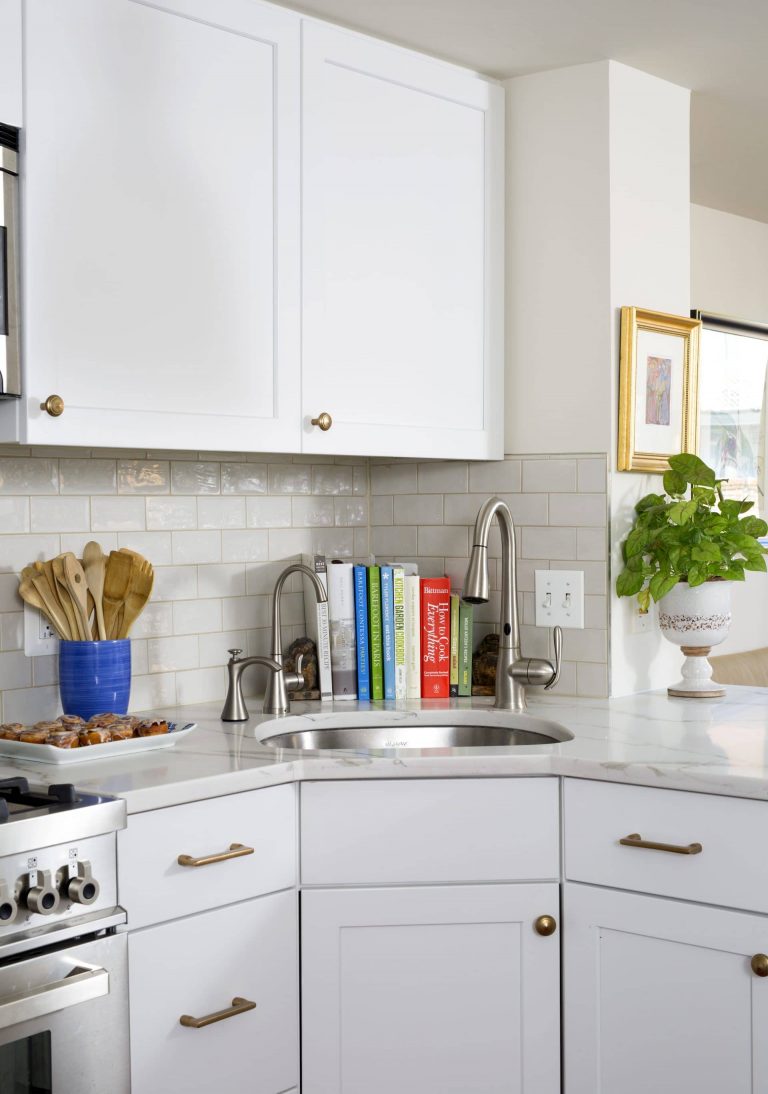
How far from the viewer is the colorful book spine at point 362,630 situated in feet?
8.65

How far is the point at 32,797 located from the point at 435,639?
1.13 meters

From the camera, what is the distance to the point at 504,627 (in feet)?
8.43

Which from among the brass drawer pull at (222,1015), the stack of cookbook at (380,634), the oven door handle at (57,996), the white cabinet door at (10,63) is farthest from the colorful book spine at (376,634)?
the white cabinet door at (10,63)

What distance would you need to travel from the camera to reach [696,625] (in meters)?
2.60

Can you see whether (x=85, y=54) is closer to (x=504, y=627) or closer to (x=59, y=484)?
(x=59, y=484)

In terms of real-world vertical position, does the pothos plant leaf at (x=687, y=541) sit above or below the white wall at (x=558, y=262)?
below

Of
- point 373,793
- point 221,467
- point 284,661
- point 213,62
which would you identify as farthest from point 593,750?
point 213,62

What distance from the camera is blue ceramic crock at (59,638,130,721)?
2.20 meters

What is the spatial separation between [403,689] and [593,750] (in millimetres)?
650

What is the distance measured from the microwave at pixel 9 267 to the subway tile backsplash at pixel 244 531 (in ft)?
1.13

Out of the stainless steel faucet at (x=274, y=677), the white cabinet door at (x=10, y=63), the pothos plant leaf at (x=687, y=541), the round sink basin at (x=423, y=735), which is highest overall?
the white cabinet door at (x=10, y=63)

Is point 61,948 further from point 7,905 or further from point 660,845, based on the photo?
point 660,845

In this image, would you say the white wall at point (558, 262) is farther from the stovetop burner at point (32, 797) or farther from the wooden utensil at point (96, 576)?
the stovetop burner at point (32, 797)

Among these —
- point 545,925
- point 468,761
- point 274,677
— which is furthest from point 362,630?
point 545,925
